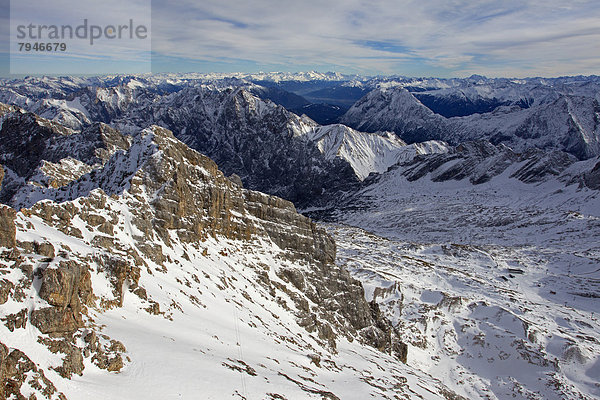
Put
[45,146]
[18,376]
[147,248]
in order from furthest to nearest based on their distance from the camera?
[45,146], [147,248], [18,376]

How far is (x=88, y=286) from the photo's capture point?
32312 millimetres

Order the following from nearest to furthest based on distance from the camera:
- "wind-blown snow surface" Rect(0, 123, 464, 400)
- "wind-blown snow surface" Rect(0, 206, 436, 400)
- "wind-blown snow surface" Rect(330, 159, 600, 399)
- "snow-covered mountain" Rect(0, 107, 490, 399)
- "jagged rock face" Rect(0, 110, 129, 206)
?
"snow-covered mountain" Rect(0, 107, 490, 399)
"wind-blown snow surface" Rect(0, 206, 436, 400)
"wind-blown snow surface" Rect(0, 123, 464, 400)
"wind-blown snow surface" Rect(330, 159, 600, 399)
"jagged rock face" Rect(0, 110, 129, 206)

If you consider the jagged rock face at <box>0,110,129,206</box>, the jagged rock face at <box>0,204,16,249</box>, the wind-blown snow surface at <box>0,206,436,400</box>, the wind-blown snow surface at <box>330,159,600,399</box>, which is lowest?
the wind-blown snow surface at <box>330,159,600,399</box>

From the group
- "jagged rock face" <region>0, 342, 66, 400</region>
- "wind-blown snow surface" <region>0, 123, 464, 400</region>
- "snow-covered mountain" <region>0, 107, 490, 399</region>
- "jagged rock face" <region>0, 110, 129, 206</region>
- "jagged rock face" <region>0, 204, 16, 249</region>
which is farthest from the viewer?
"jagged rock face" <region>0, 110, 129, 206</region>

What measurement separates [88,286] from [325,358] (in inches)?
1391

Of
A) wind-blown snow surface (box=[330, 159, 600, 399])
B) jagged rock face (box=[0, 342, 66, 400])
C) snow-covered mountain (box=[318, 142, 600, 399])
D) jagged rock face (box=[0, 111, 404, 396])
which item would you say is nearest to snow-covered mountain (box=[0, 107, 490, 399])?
jagged rock face (box=[0, 342, 66, 400])

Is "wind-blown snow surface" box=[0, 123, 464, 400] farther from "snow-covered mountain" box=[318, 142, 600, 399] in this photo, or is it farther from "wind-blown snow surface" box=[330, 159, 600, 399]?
"wind-blown snow surface" box=[330, 159, 600, 399]

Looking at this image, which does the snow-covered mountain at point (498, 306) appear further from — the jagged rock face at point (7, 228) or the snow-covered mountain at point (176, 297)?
the jagged rock face at point (7, 228)

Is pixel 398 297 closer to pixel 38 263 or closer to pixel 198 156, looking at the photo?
pixel 198 156

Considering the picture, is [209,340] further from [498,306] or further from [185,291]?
[498,306]

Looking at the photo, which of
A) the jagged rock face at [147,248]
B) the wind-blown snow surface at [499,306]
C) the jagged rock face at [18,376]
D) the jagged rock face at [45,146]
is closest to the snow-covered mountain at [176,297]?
the jagged rock face at [18,376]

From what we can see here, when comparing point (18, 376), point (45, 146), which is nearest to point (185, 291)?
point (18, 376)

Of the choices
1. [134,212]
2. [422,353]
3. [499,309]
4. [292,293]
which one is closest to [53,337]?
[134,212]

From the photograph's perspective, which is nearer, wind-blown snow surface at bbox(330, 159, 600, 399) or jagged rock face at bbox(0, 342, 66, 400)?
jagged rock face at bbox(0, 342, 66, 400)
